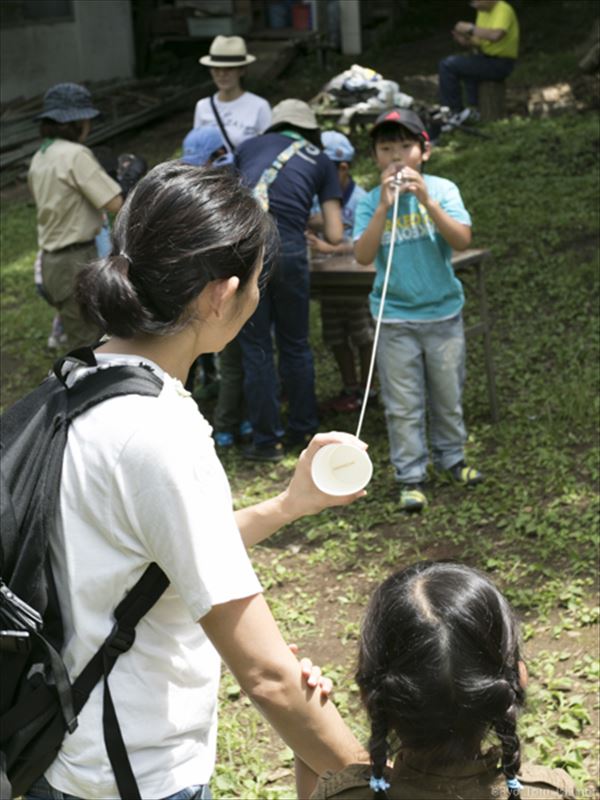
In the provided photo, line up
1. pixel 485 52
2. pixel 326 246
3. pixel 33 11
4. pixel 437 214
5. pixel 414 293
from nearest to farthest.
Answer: pixel 437 214
pixel 414 293
pixel 326 246
pixel 485 52
pixel 33 11

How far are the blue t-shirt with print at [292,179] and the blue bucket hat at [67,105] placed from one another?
1241mm

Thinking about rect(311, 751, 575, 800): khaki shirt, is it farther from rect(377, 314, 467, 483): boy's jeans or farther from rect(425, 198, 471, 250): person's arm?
rect(377, 314, 467, 483): boy's jeans

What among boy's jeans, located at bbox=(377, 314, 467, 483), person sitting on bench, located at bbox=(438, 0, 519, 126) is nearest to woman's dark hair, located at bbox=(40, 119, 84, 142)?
boy's jeans, located at bbox=(377, 314, 467, 483)

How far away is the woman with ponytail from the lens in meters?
1.79

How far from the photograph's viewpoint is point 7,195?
13.2 metres

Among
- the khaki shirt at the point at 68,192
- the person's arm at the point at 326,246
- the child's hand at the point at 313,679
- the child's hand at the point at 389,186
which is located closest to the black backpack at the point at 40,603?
the child's hand at the point at 313,679

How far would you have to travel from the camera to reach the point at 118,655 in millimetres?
1812

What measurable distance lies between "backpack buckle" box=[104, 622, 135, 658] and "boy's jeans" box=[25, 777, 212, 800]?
0.26 meters

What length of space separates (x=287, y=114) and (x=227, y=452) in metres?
1.82

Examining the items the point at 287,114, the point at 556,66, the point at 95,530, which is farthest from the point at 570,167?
the point at 95,530

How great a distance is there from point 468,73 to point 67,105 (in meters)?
6.36

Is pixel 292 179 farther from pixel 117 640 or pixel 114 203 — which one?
pixel 117 640

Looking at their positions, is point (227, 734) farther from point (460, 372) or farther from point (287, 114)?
point (287, 114)

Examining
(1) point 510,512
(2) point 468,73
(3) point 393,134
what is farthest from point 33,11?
(1) point 510,512
